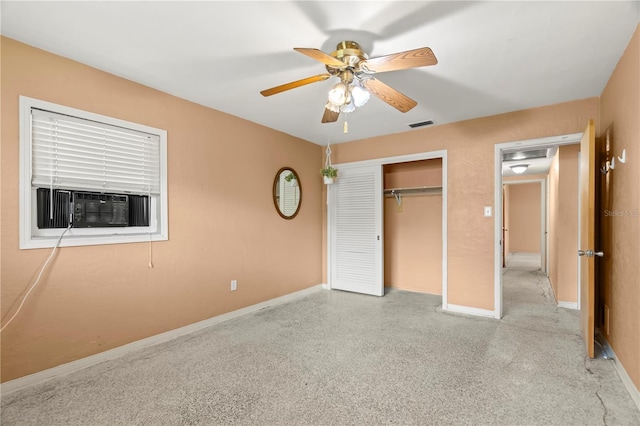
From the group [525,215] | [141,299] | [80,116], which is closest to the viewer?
[80,116]

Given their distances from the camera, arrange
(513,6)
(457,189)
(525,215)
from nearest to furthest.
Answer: (513,6)
(457,189)
(525,215)

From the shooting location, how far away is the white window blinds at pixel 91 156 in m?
2.19

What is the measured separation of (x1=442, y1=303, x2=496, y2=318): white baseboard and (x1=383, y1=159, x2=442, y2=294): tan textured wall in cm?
72

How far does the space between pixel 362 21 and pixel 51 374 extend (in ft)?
10.7

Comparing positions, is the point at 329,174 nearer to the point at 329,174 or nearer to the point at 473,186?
the point at 329,174

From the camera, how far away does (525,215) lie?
924cm

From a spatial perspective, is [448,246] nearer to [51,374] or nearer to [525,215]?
[51,374]

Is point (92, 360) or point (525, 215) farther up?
point (525, 215)

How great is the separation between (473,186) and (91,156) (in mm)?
3874

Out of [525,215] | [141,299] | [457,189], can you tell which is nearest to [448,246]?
[457,189]

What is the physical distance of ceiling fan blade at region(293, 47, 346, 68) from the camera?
1.66 m

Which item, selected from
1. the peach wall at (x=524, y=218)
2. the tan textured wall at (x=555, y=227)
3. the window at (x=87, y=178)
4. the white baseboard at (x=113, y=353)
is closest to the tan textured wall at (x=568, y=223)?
the tan textured wall at (x=555, y=227)

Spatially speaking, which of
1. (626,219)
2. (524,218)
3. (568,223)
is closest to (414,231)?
(568,223)

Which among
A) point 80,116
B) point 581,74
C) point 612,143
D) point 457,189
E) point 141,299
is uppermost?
point 581,74
